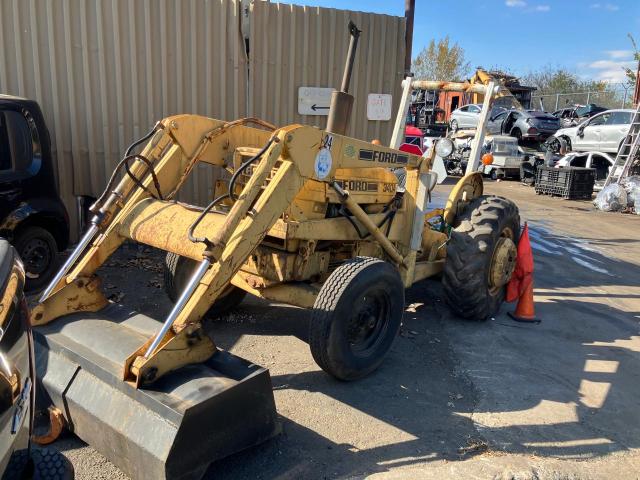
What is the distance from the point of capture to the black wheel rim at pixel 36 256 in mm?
5719

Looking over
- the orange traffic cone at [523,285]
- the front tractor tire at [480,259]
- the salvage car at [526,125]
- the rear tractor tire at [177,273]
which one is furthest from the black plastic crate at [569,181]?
the rear tractor tire at [177,273]

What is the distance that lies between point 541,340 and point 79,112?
625 cm

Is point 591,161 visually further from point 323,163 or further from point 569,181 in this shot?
point 323,163

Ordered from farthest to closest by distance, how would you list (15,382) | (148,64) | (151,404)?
(148,64) → (151,404) → (15,382)

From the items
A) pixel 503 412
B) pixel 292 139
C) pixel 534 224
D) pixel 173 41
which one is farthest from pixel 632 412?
pixel 534 224

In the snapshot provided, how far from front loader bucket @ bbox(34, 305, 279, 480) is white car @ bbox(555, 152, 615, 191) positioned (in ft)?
51.6

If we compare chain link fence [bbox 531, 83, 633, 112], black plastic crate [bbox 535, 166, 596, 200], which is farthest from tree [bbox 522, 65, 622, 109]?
black plastic crate [bbox 535, 166, 596, 200]

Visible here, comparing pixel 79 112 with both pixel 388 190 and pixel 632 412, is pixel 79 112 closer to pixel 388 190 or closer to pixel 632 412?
pixel 388 190

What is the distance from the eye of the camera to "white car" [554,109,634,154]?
16156 mm

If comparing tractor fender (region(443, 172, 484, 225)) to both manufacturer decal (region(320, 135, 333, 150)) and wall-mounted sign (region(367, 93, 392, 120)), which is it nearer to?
manufacturer decal (region(320, 135, 333, 150))

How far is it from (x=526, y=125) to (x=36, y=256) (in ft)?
65.6

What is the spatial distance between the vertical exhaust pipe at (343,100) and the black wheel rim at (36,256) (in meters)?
3.56

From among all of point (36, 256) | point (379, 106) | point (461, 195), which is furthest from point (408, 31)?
point (36, 256)

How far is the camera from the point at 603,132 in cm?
1667
